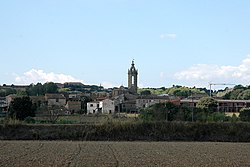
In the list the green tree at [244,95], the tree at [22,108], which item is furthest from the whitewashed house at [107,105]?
the green tree at [244,95]

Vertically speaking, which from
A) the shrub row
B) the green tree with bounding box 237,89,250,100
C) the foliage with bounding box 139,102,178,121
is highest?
the green tree with bounding box 237,89,250,100

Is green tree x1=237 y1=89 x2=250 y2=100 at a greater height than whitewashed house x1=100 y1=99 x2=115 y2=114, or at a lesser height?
greater

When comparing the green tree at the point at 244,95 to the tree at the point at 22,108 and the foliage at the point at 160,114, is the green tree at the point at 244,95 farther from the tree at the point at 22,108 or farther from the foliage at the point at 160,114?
the tree at the point at 22,108

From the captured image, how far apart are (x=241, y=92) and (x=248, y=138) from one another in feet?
278

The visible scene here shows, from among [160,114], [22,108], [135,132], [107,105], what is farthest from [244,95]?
[135,132]

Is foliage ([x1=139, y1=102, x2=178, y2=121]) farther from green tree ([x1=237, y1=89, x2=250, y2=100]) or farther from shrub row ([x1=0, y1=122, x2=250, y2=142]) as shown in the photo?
green tree ([x1=237, y1=89, x2=250, y2=100])

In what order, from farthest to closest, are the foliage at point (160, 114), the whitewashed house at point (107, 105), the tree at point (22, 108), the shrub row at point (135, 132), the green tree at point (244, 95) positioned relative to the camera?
the green tree at point (244, 95) → the whitewashed house at point (107, 105) → the tree at point (22, 108) → the foliage at point (160, 114) → the shrub row at point (135, 132)

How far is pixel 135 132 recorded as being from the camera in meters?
43.9

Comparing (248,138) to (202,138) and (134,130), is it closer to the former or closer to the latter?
(202,138)

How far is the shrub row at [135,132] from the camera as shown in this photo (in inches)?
1683

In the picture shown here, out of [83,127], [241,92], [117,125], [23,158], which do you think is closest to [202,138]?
[117,125]

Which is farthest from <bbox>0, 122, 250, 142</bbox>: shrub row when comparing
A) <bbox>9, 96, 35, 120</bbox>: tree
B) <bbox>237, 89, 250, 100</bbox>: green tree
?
<bbox>237, 89, 250, 100</bbox>: green tree

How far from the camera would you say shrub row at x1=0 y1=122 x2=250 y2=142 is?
4275 centimetres

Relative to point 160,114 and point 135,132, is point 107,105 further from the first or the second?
point 135,132
